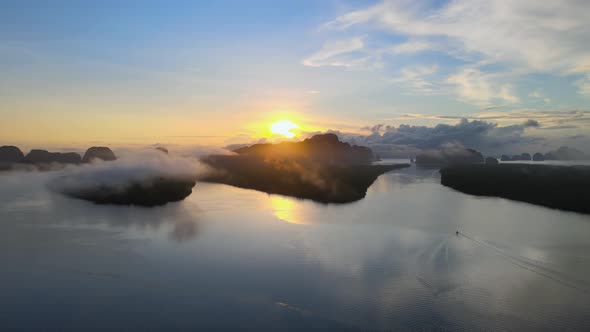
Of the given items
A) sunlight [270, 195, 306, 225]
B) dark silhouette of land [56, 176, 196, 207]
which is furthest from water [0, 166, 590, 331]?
dark silhouette of land [56, 176, 196, 207]

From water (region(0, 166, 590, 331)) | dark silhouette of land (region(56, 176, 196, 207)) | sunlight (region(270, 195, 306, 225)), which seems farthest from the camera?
dark silhouette of land (region(56, 176, 196, 207))

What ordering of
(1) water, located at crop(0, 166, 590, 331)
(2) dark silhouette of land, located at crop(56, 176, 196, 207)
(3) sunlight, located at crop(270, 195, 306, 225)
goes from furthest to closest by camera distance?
(2) dark silhouette of land, located at crop(56, 176, 196, 207), (3) sunlight, located at crop(270, 195, 306, 225), (1) water, located at crop(0, 166, 590, 331)

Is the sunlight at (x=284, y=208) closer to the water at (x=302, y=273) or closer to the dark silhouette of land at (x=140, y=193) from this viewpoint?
the water at (x=302, y=273)

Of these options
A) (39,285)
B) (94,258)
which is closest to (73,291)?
(39,285)

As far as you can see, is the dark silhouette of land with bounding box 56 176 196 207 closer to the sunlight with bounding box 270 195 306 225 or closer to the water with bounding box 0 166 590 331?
the water with bounding box 0 166 590 331

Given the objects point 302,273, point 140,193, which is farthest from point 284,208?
point 140,193

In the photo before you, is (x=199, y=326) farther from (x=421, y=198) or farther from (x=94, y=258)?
(x=421, y=198)
